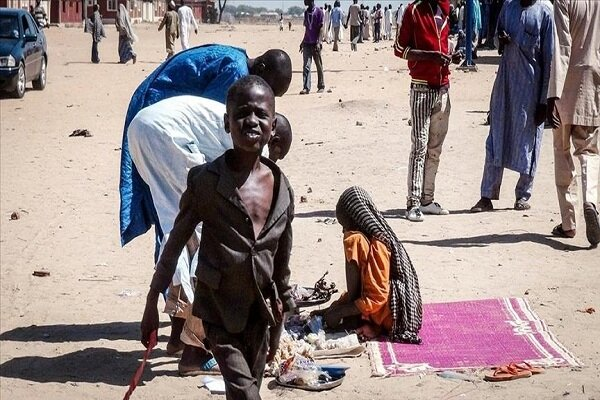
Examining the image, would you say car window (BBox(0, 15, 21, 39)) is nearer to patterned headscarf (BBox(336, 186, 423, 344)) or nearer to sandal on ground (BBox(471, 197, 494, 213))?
sandal on ground (BBox(471, 197, 494, 213))

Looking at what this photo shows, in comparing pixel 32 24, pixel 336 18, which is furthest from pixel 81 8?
pixel 32 24

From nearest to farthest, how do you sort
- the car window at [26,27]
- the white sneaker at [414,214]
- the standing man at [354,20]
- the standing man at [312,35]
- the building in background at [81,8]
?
1. the white sneaker at [414,214]
2. the standing man at [312,35]
3. the car window at [26,27]
4. the standing man at [354,20]
5. the building in background at [81,8]

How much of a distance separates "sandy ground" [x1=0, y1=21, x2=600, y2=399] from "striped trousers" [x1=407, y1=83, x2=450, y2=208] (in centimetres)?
37

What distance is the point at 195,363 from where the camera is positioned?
17.5ft

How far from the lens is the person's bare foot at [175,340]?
562 cm

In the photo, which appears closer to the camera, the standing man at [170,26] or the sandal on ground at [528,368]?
the sandal on ground at [528,368]

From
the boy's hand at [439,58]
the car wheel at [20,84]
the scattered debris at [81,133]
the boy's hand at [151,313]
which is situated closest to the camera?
the boy's hand at [151,313]


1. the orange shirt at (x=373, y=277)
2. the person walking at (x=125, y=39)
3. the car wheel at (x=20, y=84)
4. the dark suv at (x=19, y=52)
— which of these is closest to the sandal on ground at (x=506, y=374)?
the orange shirt at (x=373, y=277)

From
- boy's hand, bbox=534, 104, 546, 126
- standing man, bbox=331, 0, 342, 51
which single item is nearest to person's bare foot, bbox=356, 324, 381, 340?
boy's hand, bbox=534, 104, 546, 126

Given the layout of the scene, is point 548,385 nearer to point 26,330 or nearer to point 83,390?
point 83,390

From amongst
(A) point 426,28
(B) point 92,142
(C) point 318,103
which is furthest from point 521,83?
(C) point 318,103

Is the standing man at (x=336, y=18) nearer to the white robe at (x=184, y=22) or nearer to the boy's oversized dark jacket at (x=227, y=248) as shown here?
the white robe at (x=184, y=22)

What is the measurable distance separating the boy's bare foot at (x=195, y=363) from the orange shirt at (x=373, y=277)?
0.93 metres

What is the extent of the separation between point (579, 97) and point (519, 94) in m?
1.09
